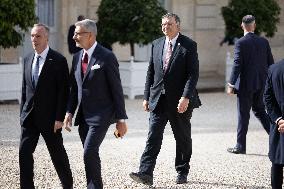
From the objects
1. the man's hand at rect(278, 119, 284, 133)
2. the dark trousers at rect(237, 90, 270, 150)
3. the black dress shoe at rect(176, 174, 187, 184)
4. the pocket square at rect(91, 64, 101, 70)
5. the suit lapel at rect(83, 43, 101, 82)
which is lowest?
the black dress shoe at rect(176, 174, 187, 184)

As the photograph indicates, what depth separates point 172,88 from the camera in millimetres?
8258

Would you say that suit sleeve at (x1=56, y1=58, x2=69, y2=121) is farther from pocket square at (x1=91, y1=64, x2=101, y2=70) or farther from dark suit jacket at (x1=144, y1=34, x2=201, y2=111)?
dark suit jacket at (x1=144, y1=34, x2=201, y2=111)

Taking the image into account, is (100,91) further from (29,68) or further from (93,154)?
(29,68)

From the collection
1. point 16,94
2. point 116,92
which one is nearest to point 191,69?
point 116,92

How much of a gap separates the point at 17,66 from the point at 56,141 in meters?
8.22

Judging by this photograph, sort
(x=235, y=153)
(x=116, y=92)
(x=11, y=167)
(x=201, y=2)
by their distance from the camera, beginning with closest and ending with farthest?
(x=116, y=92) → (x=11, y=167) → (x=235, y=153) → (x=201, y=2)

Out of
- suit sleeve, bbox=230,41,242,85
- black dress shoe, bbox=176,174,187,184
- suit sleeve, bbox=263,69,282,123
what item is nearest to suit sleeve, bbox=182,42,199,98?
black dress shoe, bbox=176,174,187,184

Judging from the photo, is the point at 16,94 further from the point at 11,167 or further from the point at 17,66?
the point at 11,167

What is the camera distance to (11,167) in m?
8.86

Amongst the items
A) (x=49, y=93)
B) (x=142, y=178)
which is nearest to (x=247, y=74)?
(x=142, y=178)

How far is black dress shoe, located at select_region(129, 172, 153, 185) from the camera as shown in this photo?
26.3 ft

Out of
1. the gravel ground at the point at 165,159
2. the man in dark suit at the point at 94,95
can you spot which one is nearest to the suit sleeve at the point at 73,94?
the man in dark suit at the point at 94,95

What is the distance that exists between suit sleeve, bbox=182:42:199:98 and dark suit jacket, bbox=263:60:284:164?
1243 mm

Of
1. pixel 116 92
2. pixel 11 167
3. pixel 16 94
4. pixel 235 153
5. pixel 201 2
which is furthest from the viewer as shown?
pixel 201 2
